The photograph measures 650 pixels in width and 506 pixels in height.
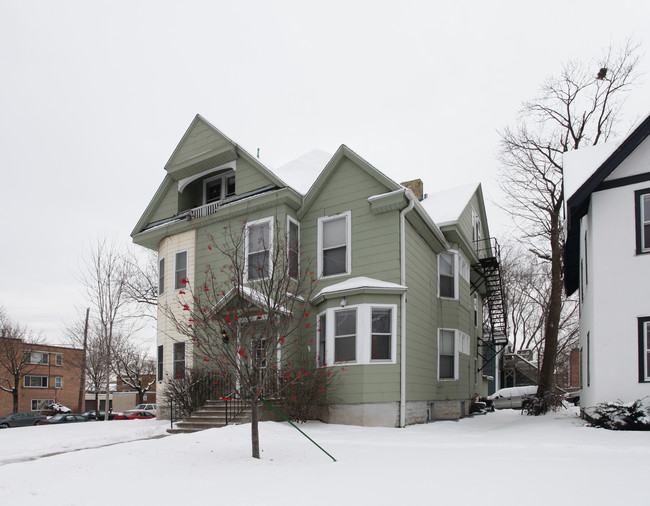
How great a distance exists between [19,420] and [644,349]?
3242 centimetres

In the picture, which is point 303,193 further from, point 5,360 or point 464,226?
point 5,360

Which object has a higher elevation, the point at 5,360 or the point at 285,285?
the point at 285,285

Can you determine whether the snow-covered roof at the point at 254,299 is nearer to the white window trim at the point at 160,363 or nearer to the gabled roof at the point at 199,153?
the gabled roof at the point at 199,153

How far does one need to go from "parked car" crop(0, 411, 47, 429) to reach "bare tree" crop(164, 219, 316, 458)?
63.9 feet

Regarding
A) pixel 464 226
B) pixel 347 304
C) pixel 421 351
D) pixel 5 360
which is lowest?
pixel 5 360

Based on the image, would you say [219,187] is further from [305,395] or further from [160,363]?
[305,395]

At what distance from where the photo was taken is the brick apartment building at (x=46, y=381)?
147ft

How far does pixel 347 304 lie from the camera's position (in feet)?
47.8

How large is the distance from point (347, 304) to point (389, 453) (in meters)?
5.62

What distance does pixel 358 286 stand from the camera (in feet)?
46.9

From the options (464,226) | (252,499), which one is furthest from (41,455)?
(464,226)

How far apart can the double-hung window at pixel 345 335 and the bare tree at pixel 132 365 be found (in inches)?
652

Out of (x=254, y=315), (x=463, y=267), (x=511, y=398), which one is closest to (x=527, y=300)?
(x=511, y=398)

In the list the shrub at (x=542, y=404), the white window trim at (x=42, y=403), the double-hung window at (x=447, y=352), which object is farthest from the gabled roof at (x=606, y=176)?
the white window trim at (x=42, y=403)
